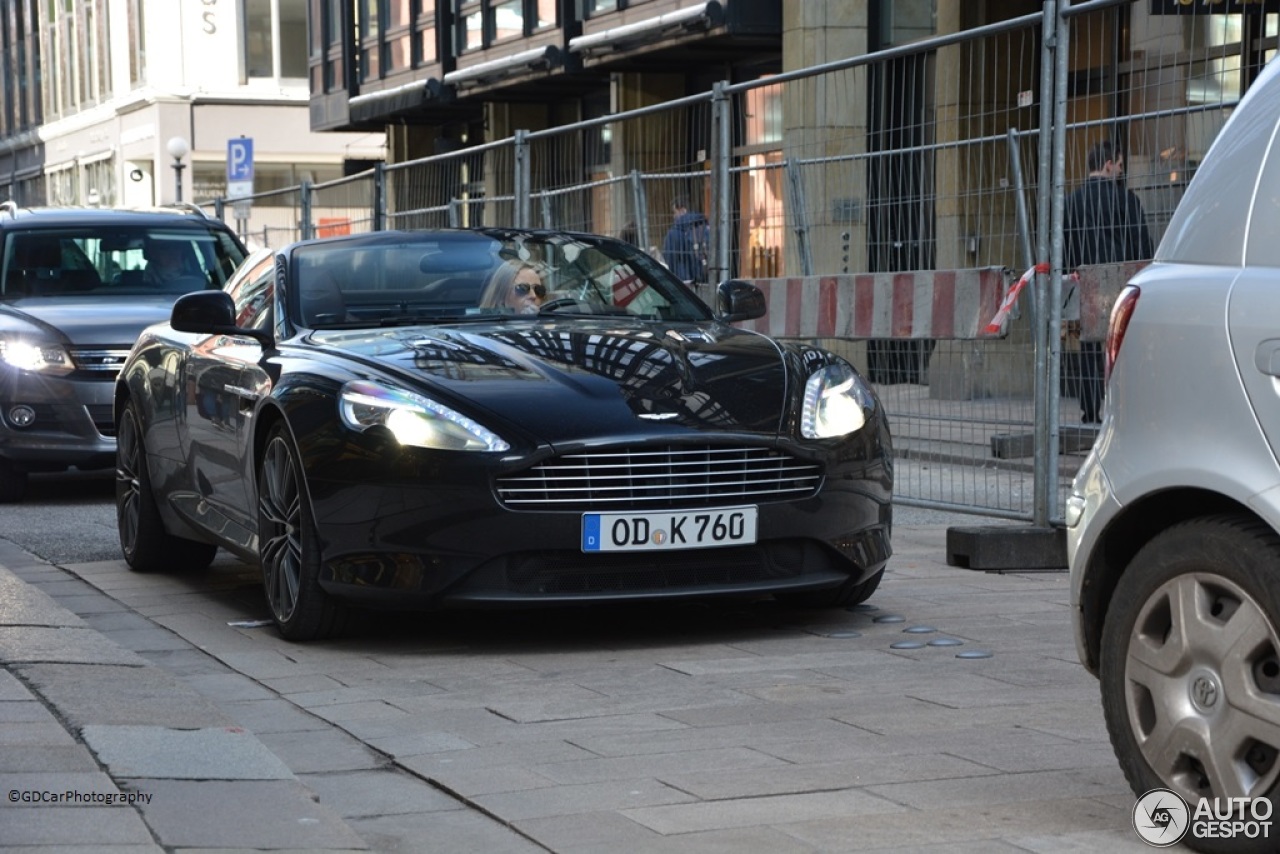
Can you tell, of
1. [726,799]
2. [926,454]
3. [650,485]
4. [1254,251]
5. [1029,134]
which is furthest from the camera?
[926,454]

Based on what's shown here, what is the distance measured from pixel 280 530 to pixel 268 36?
48.5 meters

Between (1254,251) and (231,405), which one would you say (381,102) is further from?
(1254,251)

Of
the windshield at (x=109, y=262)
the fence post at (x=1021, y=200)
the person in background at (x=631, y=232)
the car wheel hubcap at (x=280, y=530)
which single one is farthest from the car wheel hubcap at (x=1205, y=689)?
the windshield at (x=109, y=262)

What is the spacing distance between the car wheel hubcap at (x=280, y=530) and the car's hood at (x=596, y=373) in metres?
0.43

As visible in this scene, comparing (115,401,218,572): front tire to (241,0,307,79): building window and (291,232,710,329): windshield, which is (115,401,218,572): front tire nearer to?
(291,232,710,329): windshield

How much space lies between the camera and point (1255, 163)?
4031 mm

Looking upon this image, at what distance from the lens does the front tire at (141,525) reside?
28.6 ft

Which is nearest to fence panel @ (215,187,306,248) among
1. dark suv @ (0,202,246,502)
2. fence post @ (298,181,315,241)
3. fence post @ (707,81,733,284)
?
fence post @ (298,181,315,241)

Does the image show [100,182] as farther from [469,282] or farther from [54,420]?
[469,282]

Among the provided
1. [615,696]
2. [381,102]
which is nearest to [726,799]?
[615,696]

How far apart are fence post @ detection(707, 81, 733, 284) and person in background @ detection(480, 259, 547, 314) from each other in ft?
10.6

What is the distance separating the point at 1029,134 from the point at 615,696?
3.81 metres

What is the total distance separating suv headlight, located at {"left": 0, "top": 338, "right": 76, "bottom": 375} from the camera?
38.5 ft

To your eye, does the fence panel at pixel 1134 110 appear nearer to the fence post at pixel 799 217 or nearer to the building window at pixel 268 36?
the fence post at pixel 799 217
